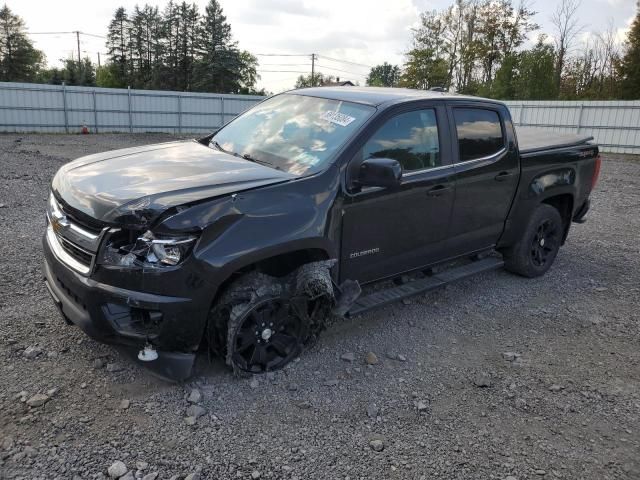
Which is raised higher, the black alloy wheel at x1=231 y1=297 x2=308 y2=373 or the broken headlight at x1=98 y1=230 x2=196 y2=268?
the broken headlight at x1=98 y1=230 x2=196 y2=268

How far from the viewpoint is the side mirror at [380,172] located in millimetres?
3381

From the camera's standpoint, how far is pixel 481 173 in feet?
15.0

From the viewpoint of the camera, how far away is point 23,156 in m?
13.8

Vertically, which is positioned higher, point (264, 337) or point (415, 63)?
point (415, 63)

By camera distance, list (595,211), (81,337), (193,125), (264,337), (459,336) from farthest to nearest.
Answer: (193,125)
(595,211)
(459,336)
(81,337)
(264,337)

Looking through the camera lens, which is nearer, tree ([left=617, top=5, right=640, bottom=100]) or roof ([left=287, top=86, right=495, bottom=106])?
roof ([left=287, top=86, right=495, bottom=106])

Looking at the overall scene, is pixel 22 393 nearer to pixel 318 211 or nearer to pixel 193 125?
pixel 318 211

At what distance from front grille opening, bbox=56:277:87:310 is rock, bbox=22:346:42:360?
24.7 inches

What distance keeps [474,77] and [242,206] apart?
A: 130 feet

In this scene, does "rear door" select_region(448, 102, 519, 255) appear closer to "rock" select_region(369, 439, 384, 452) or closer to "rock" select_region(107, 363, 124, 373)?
"rock" select_region(369, 439, 384, 452)

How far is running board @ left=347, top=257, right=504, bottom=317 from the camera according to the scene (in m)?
3.90

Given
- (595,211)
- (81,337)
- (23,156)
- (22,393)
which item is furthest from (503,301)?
(23,156)

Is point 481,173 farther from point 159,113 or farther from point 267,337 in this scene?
point 159,113

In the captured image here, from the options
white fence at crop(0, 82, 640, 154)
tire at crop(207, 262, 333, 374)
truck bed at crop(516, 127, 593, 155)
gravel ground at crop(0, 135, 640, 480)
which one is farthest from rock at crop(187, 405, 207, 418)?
white fence at crop(0, 82, 640, 154)
